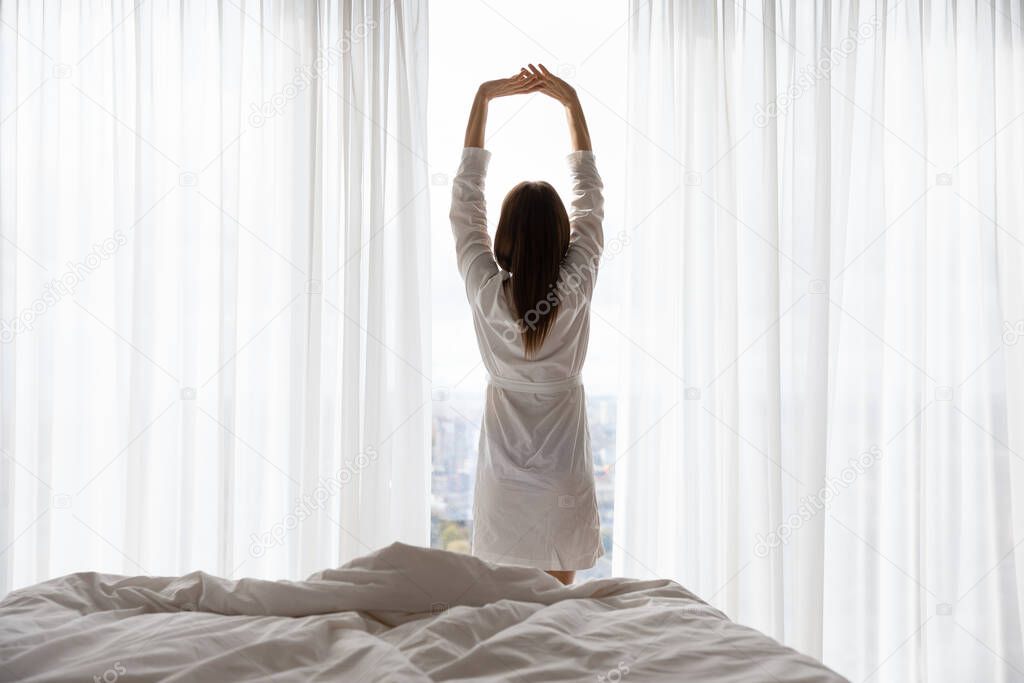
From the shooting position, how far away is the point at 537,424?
174cm

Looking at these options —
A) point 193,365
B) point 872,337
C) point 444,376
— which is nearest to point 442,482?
point 444,376

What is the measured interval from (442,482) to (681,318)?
2.97 ft

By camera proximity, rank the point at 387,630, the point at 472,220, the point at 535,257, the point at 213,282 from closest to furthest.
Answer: the point at 387,630 < the point at 535,257 < the point at 472,220 < the point at 213,282

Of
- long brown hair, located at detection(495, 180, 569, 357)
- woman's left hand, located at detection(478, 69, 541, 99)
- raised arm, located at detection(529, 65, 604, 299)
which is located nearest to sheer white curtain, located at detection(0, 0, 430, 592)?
woman's left hand, located at detection(478, 69, 541, 99)

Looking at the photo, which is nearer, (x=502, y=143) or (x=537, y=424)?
(x=537, y=424)

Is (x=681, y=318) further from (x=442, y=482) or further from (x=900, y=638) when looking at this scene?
(x=900, y=638)

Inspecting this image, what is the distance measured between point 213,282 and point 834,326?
1937mm

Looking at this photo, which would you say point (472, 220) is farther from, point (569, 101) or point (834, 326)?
point (834, 326)

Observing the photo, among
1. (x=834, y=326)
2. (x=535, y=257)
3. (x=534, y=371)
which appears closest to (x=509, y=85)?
(x=535, y=257)

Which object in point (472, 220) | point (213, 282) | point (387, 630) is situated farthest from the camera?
point (213, 282)

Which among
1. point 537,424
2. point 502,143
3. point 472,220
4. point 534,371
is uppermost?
point 502,143

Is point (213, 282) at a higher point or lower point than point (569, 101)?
lower

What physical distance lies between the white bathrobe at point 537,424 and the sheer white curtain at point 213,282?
57cm

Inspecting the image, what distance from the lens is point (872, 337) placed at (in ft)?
7.93
